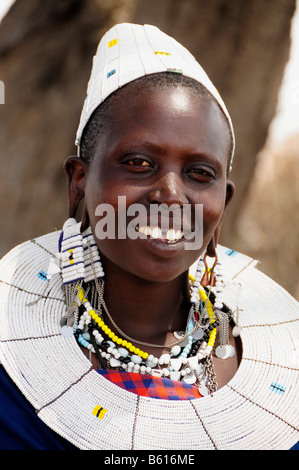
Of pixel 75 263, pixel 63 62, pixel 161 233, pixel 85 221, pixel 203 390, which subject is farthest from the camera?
pixel 63 62

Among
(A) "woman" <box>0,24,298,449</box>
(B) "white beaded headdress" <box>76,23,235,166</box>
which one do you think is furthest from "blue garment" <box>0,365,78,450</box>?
(B) "white beaded headdress" <box>76,23,235,166</box>

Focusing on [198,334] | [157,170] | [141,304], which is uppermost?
[157,170]

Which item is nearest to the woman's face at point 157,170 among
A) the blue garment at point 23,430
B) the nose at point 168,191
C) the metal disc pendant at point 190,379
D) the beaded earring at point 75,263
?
the nose at point 168,191

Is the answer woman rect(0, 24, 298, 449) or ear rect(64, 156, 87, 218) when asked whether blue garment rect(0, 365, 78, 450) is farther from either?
ear rect(64, 156, 87, 218)

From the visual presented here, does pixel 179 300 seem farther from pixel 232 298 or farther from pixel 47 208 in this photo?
A: pixel 47 208

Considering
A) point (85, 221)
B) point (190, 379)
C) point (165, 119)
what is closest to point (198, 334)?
point (190, 379)

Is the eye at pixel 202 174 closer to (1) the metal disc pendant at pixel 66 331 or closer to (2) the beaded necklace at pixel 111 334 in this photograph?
(2) the beaded necklace at pixel 111 334

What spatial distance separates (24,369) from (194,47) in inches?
131

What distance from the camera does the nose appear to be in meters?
1.79

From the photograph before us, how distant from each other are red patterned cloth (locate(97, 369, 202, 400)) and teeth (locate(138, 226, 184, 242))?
49 cm

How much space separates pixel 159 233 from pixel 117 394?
1.77ft

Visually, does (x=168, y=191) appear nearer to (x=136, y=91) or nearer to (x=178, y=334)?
(x=136, y=91)

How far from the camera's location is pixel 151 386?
75.1 inches

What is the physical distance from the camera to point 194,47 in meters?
4.41
